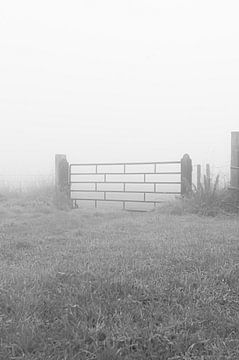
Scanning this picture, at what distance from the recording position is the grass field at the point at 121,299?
9.45ft

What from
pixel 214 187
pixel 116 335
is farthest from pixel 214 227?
pixel 116 335

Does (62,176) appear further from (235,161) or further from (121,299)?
(121,299)

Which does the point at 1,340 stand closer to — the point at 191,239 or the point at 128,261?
the point at 128,261

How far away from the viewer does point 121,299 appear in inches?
141

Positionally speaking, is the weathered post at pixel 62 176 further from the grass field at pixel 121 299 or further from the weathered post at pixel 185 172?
the grass field at pixel 121 299

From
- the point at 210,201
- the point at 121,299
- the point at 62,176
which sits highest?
the point at 62,176

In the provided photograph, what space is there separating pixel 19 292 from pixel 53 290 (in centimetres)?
30

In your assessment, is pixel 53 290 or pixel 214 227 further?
pixel 214 227

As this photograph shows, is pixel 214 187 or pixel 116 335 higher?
pixel 214 187

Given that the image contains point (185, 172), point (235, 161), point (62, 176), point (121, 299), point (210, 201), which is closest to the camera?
point (121, 299)

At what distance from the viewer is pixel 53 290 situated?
3.82 meters

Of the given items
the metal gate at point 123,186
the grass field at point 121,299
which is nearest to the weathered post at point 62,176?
the metal gate at point 123,186

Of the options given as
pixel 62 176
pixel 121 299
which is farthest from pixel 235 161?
pixel 121 299

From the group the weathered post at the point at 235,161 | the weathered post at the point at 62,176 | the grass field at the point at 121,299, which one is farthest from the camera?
the weathered post at the point at 62,176
